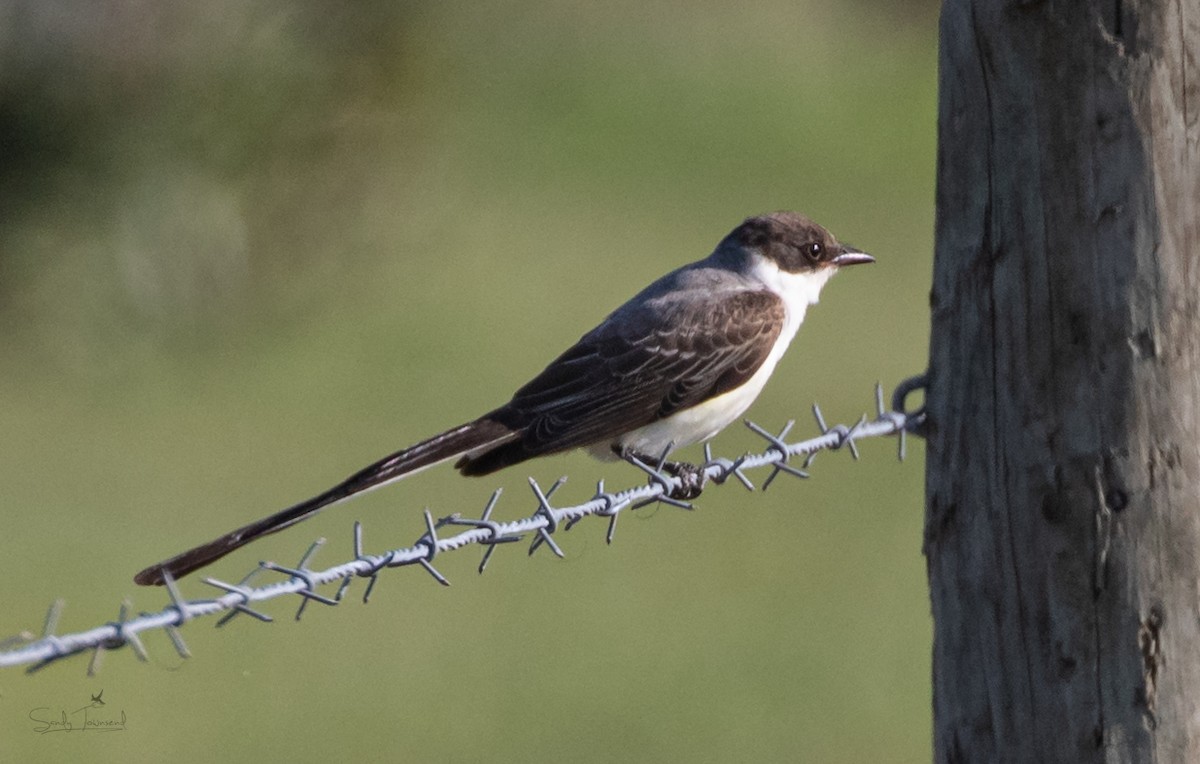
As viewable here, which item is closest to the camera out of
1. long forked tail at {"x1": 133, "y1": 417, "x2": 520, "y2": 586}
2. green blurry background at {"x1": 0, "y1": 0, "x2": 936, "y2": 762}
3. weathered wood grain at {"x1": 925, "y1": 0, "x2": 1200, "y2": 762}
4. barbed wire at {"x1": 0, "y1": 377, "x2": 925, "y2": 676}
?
barbed wire at {"x1": 0, "y1": 377, "x2": 925, "y2": 676}

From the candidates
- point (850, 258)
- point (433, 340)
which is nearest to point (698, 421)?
point (850, 258)

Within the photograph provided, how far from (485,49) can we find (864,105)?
6.69m

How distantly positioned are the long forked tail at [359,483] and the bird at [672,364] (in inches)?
0.5

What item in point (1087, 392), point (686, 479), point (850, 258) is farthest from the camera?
point (850, 258)

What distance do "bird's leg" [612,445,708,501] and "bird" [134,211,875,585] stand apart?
17mm

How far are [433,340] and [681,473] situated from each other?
44.0 feet

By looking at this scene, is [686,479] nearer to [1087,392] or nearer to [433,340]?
[1087,392]

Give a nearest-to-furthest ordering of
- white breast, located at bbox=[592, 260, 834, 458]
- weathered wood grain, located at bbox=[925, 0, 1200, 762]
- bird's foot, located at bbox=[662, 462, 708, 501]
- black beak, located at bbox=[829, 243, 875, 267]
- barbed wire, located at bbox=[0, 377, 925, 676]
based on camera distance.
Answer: barbed wire, located at bbox=[0, 377, 925, 676]
weathered wood grain, located at bbox=[925, 0, 1200, 762]
bird's foot, located at bbox=[662, 462, 708, 501]
white breast, located at bbox=[592, 260, 834, 458]
black beak, located at bbox=[829, 243, 875, 267]

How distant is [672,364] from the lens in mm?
6172

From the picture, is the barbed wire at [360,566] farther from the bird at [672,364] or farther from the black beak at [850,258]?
the black beak at [850,258]

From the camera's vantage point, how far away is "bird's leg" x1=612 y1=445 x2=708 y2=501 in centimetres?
593

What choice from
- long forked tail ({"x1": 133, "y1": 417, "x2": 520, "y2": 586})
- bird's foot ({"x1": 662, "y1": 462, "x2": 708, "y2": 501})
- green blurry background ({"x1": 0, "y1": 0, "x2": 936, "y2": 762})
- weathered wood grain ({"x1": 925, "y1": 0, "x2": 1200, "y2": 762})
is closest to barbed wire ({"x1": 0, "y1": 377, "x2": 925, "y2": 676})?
long forked tail ({"x1": 133, "y1": 417, "x2": 520, "y2": 586})

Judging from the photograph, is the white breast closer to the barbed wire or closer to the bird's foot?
the bird's foot

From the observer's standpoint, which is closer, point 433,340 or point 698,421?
point 698,421
